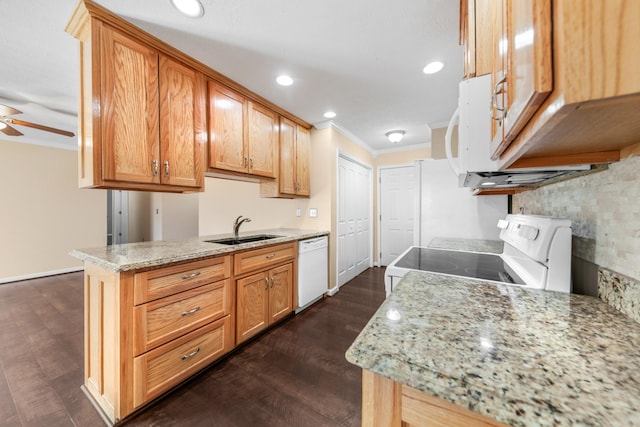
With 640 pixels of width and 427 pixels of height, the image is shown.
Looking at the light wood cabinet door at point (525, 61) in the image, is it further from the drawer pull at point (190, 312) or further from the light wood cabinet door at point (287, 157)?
the light wood cabinet door at point (287, 157)

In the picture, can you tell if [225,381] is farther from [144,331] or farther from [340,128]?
[340,128]

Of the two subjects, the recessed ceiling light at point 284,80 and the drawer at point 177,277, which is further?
the recessed ceiling light at point 284,80

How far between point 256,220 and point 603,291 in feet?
11.0

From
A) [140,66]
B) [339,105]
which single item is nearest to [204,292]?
[140,66]

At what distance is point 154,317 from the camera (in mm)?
1352

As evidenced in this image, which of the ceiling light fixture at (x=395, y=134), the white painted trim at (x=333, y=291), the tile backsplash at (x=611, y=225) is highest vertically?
the ceiling light fixture at (x=395, y=134)

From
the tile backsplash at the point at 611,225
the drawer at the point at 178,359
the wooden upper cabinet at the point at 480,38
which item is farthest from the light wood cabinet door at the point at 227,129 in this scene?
the tile backsplash at the point at 611,225

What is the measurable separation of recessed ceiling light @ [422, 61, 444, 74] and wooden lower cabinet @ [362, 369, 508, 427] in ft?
7.36

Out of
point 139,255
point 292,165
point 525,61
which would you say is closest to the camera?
point 525,61

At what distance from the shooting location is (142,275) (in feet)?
4.24

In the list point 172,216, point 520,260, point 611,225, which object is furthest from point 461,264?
point 172,216

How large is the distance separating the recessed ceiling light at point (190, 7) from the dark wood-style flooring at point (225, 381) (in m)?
2.34

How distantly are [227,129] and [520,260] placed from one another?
2.32 m

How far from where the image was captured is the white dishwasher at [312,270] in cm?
262
